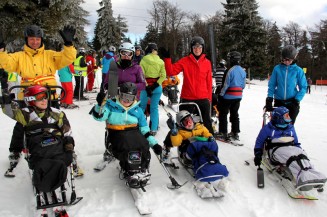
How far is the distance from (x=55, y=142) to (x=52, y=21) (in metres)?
13.1

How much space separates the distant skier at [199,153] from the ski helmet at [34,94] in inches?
75.5

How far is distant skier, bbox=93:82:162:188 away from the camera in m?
3.86

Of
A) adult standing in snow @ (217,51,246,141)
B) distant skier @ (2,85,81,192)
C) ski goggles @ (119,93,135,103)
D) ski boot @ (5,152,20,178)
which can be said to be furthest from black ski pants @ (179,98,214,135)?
ski boot @ (5,152,20,178)

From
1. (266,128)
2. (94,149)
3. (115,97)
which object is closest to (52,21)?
(94,149)

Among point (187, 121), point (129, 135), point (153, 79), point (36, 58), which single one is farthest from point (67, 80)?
point (129, 135)

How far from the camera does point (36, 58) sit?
14.1 ft

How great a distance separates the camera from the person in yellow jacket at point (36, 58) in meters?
4.16

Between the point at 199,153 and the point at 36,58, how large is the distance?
2.82 metres

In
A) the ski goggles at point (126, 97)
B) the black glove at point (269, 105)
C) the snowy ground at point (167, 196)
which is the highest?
the ski goggles at point (126, 97)

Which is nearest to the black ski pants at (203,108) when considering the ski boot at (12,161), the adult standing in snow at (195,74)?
the adult standing in snow at (195,74)

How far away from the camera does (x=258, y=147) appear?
4.72 meters

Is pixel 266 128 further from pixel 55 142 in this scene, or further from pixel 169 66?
pixel 55 142

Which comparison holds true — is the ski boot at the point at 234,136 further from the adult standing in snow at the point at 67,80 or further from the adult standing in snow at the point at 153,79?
the adult standing in snow at the point at 67,80

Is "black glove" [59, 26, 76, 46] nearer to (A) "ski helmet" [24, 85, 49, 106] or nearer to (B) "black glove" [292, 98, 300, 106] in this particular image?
(A) "ski helmet" [24, 85, 49, 106]
